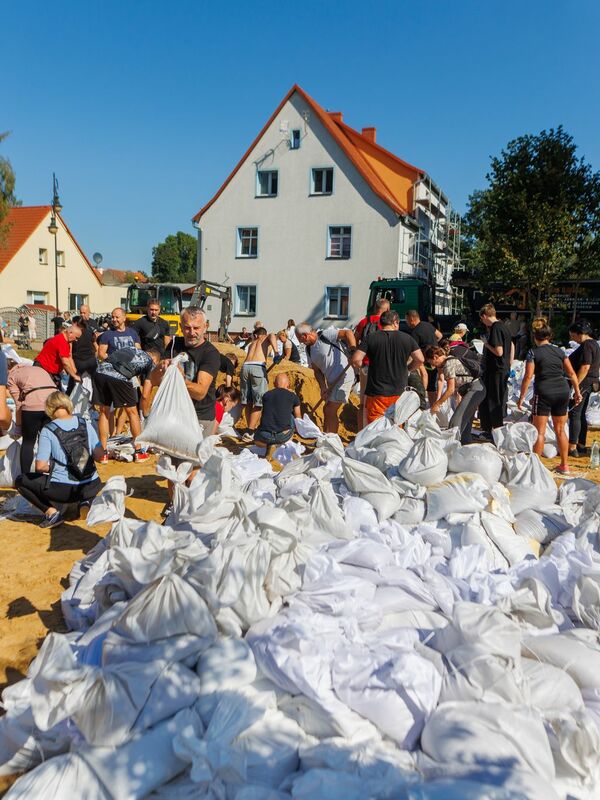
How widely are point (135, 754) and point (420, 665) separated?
3.31ft

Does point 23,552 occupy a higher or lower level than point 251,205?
lower

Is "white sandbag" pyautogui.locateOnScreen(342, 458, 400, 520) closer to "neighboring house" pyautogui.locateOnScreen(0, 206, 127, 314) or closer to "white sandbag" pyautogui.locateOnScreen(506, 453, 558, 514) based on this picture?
"white sandbag" pyautogui.locateOnScreen(506, 453, 558, 514)

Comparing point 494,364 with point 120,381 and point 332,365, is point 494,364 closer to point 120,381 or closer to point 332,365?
point 332,365

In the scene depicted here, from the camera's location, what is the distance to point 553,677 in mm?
2188

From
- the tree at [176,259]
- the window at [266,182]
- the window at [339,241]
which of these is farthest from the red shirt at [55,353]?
the tree at [176,259]

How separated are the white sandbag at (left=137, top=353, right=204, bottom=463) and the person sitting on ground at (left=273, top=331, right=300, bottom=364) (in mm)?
5077

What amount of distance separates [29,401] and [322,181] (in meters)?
20.6

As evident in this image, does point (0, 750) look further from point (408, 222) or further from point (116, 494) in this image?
point (408, 222)

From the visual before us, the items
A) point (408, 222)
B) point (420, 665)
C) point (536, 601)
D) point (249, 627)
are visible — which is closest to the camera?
point (420, 665)

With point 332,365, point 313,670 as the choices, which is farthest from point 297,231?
point 313,670

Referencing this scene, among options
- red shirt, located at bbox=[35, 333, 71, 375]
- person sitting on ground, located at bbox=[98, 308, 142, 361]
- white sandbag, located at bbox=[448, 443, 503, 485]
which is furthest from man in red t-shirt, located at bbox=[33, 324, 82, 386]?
white sandbag, located at bbox=[448, 443, 503, 485]

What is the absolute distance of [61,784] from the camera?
1843 millimetres

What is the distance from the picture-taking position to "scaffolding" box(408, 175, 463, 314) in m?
24.7

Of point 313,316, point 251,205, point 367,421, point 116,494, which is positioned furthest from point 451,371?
point 251,205
